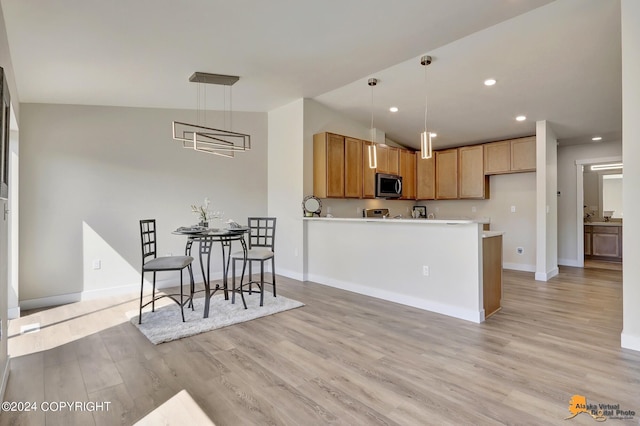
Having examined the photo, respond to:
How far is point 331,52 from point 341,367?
9.76 feet

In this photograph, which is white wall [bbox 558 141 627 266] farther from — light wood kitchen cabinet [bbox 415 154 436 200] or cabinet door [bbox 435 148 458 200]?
light wood kitchen cabinet [bbox 415 154 436 200]

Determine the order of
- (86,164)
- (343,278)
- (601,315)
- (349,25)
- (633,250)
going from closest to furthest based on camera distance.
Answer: (633,250) → (349,25) → (601,315) → (86,164) → (343,278)

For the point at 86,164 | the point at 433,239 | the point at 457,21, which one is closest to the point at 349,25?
the point at 457,21

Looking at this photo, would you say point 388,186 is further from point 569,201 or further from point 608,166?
point 608,166

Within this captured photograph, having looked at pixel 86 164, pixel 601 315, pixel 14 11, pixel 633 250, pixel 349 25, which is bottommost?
pixel 601 315

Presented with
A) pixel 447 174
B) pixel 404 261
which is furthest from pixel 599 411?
pixel 447 174

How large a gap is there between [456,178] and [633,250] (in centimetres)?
409

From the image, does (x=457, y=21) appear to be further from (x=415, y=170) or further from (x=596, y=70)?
(x=415, y=170)

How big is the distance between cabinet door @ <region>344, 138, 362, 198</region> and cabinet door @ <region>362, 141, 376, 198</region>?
83 mm

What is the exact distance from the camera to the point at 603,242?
23.0ft

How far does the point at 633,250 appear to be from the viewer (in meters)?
2.51

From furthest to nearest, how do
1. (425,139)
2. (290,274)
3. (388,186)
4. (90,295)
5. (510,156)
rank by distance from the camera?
(388,186)
(510,156)
(290,274)
(90,295)
(425,139)

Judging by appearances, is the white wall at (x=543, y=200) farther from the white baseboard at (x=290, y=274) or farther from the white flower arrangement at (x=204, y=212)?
the white flower arrangement at (x=204, y=212)

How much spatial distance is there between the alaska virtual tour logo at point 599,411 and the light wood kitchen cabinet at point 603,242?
6.77m
